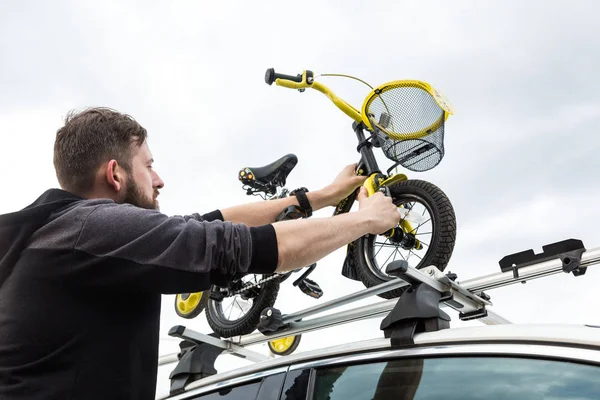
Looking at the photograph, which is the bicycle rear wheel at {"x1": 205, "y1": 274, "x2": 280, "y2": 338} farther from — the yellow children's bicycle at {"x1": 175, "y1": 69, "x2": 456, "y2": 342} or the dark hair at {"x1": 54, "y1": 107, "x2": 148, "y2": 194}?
the dark hair at {"x1": 54, "y1": 107, "x2": 148, "y2": 194}

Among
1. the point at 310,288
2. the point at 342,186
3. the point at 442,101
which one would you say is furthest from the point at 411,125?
the point at 310,288

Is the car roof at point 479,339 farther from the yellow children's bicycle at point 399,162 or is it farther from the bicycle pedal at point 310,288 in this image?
the bicycle pedal at point 310,288

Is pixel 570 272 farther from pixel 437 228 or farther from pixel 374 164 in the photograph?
pixel 374 164

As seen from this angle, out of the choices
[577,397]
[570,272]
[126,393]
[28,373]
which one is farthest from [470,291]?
[28,373]

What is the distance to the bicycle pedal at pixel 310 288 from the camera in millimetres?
4250

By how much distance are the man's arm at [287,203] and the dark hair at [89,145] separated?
2.78ft

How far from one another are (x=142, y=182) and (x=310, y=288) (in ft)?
7.48

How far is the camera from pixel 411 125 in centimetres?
363

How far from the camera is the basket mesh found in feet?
11.7

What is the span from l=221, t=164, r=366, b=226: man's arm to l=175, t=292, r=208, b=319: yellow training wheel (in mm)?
1938

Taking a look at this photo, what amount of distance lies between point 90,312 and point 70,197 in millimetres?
358

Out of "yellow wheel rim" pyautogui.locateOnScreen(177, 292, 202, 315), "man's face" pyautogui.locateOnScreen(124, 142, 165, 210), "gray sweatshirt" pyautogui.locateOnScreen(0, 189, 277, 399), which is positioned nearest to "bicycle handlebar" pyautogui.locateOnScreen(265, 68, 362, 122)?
"yellow wheel rim" pyautogui.locateOnScreen(177, 292, 202, 315)

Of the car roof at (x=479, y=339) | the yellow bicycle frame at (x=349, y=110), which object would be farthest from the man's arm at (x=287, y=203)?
the car roof at (x=479, y=339)

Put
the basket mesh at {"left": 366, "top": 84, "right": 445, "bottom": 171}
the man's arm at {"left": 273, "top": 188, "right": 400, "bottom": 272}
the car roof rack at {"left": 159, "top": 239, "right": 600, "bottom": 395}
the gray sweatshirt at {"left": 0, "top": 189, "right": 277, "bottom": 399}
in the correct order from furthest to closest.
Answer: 1. the basket mesh at {"left": 366, "top": 84, "right": 445, "bottom": 171}
2. the car roof rack at {"left": 159, "top": 239, "right": 600, "bottom": 395}
3. the man's arm at {"left": 273, "top": 188, "right": 400, "bottom": 272}
4. the gray sweatshirt at {"left": 0, "top": 189, "right": 277, "bottom": 399}
